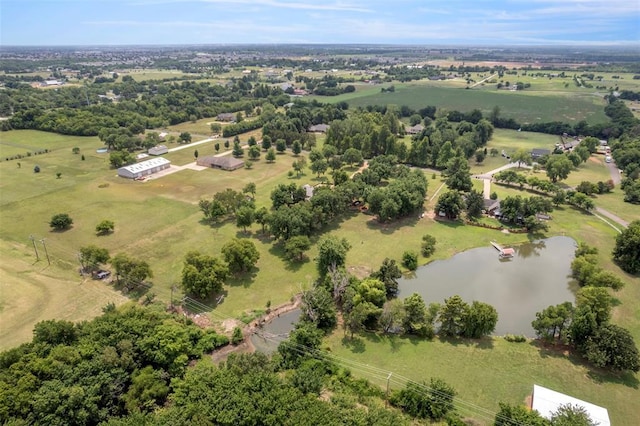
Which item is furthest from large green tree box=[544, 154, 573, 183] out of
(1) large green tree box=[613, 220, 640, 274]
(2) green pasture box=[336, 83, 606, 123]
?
(2) green pasture box=[336, 83, 606, 123]

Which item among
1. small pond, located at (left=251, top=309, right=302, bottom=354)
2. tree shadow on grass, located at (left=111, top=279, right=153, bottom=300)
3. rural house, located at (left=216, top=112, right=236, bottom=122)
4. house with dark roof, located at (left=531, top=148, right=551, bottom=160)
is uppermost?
rural house, located at (left=216, top=112, right=236, bottom=122)

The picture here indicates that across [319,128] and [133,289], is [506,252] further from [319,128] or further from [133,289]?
[319,128]

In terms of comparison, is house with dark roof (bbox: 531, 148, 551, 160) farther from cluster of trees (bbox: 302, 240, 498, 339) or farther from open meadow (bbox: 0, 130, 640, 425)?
cluster of trees (bbox: 302, 240, 498, 339)

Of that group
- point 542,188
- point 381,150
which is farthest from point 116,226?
point 542,188

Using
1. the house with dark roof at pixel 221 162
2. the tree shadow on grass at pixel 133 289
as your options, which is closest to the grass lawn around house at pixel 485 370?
the tree shadow on grass at pixel 133 289

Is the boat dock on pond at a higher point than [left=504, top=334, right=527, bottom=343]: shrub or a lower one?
higher

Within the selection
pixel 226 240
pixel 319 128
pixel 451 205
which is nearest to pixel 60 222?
pixel 226 240
